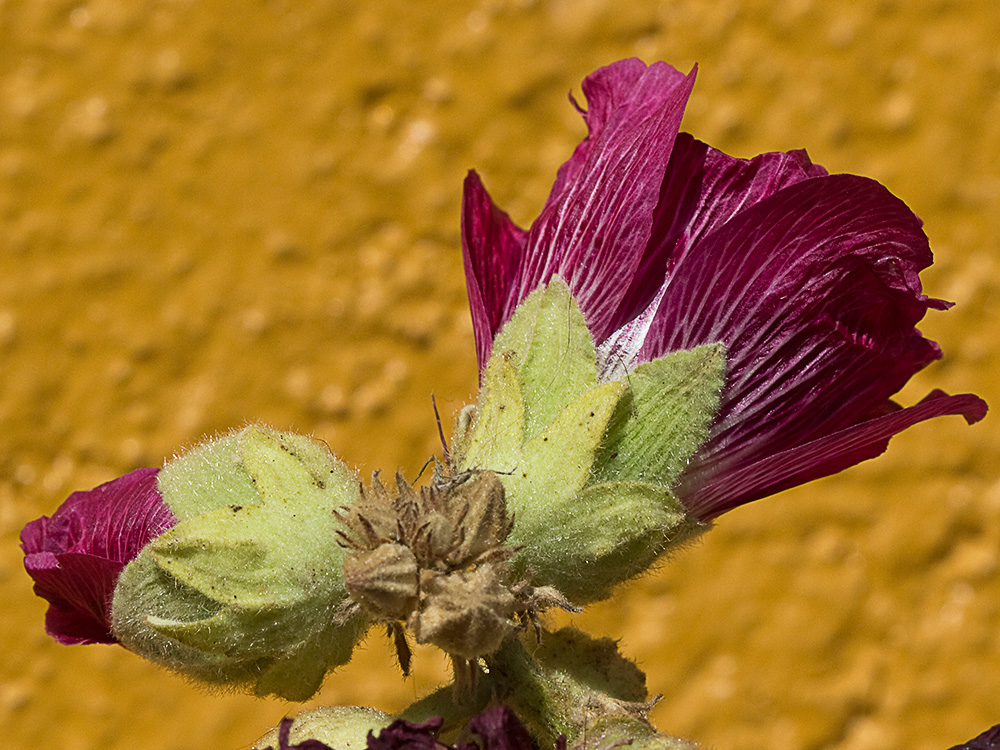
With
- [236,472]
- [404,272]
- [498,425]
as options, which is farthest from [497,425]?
[404,272]

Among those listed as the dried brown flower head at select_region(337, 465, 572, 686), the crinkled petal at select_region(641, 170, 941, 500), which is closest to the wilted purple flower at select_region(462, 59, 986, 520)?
the crinkled petal at select_region(641, 170, 941, 500)

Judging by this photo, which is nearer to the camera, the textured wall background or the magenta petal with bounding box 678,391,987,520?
the magenta petal with bounding box 678,391,987,520

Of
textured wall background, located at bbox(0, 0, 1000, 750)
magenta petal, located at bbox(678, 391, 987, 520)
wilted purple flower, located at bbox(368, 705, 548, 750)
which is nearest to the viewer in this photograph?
wilted purple flower, located at bbox(368, 705, 548, 750)

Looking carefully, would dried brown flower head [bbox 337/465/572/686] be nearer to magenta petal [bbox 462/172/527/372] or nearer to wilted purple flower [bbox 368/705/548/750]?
wilted purple flower [bbox 368/705/548/750]

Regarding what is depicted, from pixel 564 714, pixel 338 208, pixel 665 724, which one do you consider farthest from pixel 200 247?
pixel 564 714

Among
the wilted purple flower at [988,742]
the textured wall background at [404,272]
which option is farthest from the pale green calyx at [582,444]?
the textured wall background at [404,272]

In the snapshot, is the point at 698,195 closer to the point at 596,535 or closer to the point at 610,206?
the point at 610,206

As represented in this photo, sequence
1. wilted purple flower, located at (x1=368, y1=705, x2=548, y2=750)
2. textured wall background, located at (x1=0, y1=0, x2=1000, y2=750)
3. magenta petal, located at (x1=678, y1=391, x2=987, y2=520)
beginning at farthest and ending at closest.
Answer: textured wall background, located at (x1=0, y1=0, x2=1000, y2=750) < magenta petal, located at (x1=678, y1=391, x2=987, y2=520) < wilted purple flower, located at (x1=368, y1=705, x2=548, y2=750)

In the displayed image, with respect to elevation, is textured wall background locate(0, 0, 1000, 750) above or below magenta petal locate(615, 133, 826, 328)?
above

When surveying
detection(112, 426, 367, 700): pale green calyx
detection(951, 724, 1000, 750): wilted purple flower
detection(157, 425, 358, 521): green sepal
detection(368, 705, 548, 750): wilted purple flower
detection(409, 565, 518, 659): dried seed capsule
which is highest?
detection(157, 425, 358, 521): green sepal
